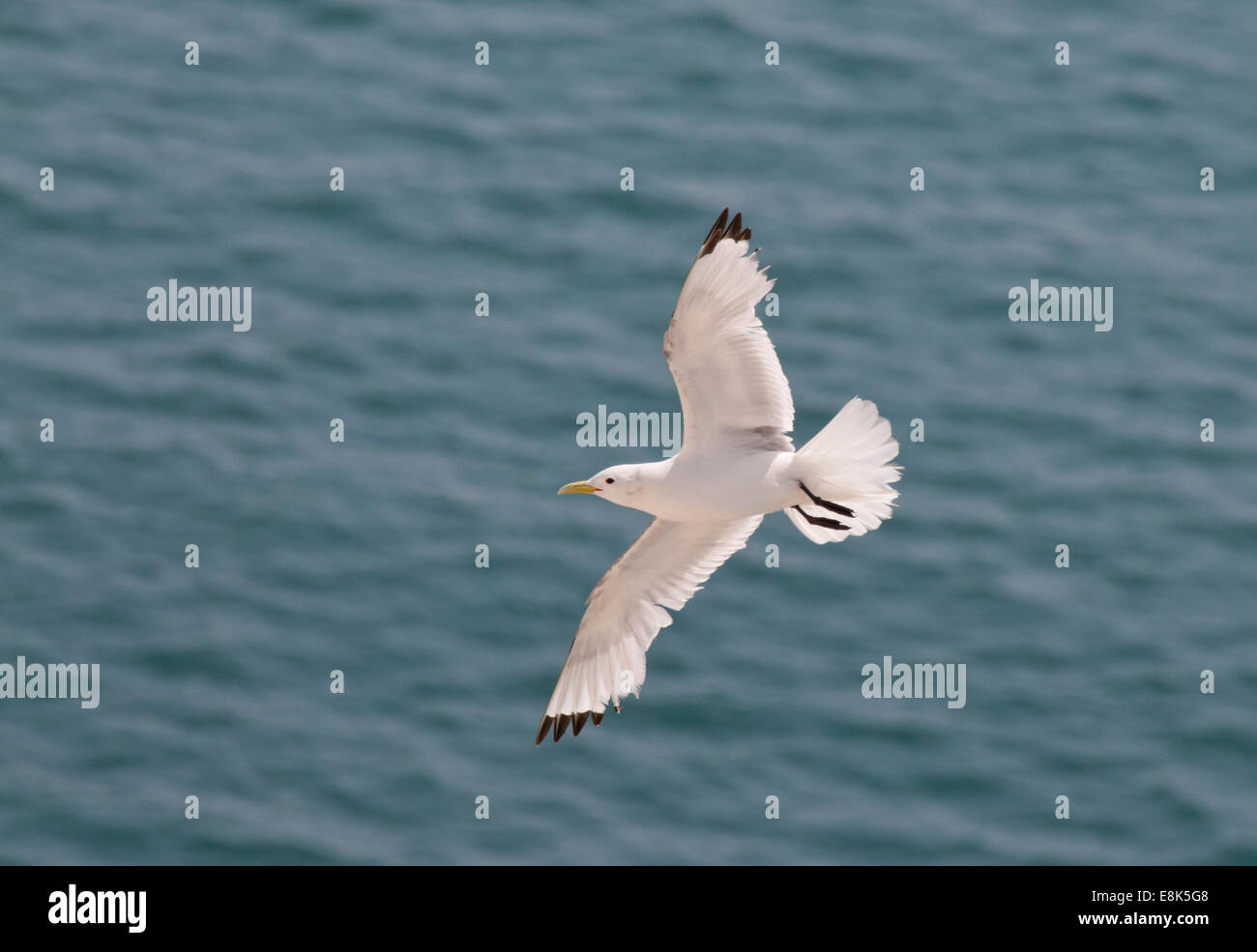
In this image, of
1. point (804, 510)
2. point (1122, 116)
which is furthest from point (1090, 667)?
point (804, 510)

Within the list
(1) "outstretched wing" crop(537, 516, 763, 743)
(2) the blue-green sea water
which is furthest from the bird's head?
(2) the blue-green sea water

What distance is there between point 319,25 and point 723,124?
7.39m

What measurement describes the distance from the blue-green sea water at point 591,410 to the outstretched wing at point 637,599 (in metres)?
10.1

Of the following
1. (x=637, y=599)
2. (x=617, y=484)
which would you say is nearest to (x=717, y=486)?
(x=617, y=484)

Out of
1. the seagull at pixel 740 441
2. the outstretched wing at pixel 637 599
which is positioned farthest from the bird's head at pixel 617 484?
the outstretched wing at pixel 637 599

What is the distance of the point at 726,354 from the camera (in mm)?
13859

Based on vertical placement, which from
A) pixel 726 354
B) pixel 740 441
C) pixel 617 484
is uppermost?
pixel 726 354

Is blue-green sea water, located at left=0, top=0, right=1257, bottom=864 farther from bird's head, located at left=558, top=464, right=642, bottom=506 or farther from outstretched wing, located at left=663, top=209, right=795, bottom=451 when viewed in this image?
outstretched wing, located at left=663, top=209, right=795, bottom=451

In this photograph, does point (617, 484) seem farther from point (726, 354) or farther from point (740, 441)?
point (726, 354)

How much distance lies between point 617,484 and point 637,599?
5.27 feet

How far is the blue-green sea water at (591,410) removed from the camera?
2684 cm

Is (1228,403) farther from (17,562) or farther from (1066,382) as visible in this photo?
(17,562)

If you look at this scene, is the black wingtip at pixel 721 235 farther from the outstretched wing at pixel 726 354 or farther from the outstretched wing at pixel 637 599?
the outstretched wing at pixel 637 599

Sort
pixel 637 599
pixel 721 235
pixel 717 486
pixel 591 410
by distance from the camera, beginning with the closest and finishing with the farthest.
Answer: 1. pixel 721 235
2. pixel 717 486
3. pixel 637 599
4. pixel 591 410
